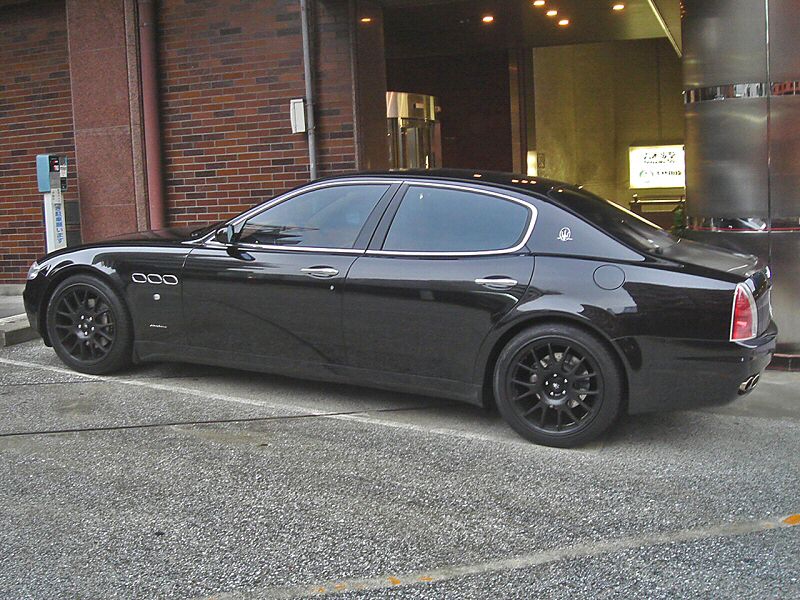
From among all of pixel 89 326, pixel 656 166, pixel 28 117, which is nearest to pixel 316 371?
pixel 89 326

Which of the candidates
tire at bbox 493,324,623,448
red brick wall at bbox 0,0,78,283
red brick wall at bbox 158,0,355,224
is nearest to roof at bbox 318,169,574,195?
tire at bbox 493,324,623,448

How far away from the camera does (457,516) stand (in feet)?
14.4

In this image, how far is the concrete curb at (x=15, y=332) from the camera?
8414 mm

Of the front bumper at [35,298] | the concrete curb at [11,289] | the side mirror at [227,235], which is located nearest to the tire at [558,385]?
the side mirror at [227,235]

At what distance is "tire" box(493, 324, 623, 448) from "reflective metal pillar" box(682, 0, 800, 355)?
2704 millimetres

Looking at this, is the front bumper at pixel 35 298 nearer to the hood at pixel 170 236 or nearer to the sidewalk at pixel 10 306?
the hood at pixel 170 236

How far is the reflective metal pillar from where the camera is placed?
716cm

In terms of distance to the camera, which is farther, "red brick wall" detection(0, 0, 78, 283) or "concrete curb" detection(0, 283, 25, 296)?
"concrete curb" detection(0, 283, 25, 296)

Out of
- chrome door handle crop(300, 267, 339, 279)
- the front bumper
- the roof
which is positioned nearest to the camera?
the roof

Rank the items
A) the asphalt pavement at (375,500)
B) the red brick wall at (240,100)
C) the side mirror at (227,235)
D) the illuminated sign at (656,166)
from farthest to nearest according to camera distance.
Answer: the illuminated sign at (656,166)
the red brick wall at (240,100)
the side mirror at (227,235)
the asphalt pavement at (375,500)

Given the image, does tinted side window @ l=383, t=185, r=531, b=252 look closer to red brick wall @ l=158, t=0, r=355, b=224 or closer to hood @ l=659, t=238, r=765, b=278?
hood @ l=659, t=238, r=765, b=278

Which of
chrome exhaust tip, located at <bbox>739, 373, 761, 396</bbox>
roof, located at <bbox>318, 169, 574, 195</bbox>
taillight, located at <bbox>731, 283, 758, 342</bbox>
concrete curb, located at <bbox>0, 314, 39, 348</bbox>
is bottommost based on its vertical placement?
chrome exhaust tip, located at <bbox>739, 373, 761, 396</bbox>

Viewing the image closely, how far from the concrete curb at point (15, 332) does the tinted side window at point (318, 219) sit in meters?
3.19

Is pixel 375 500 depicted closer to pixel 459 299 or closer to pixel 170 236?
→ pixel 459 299
